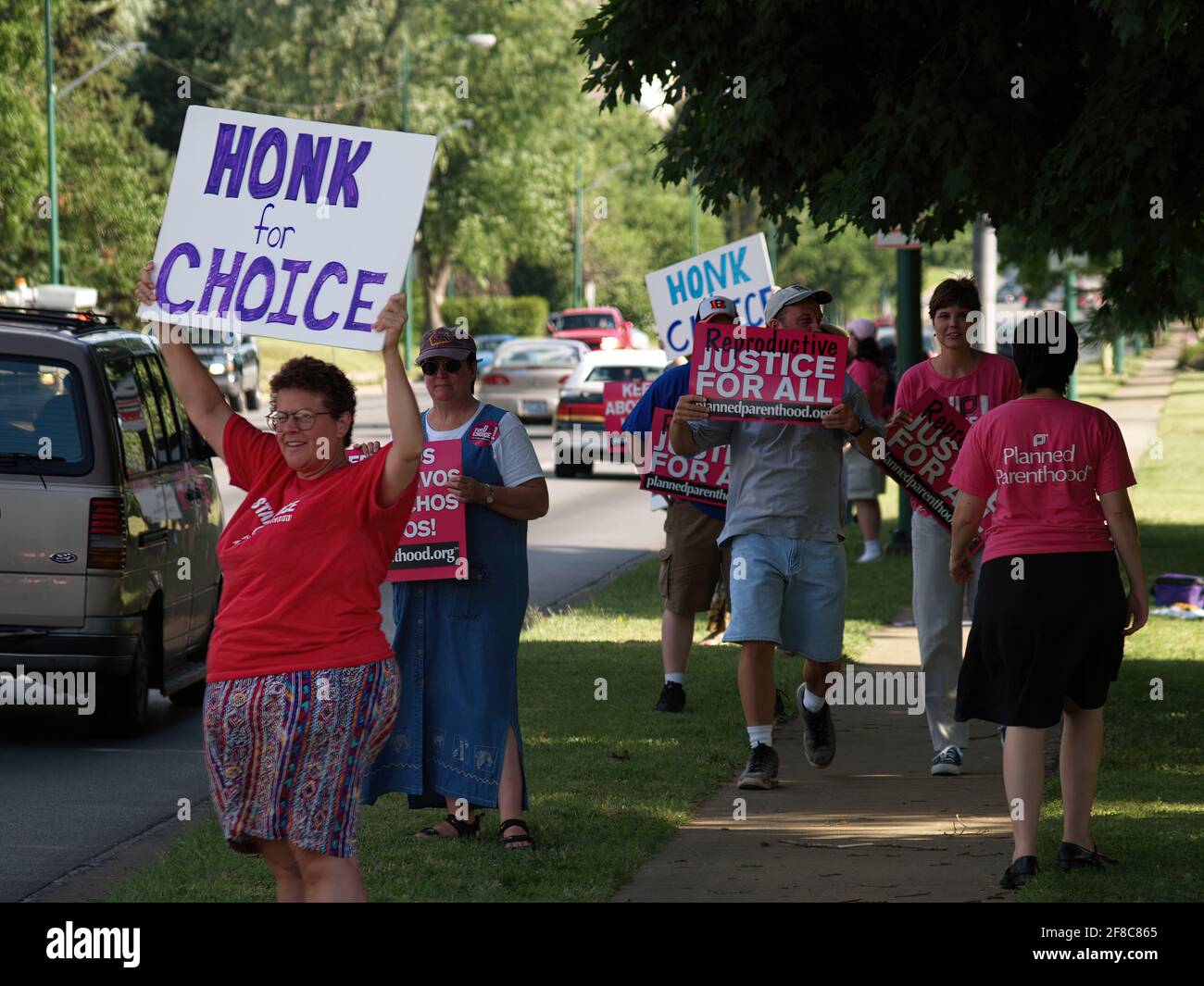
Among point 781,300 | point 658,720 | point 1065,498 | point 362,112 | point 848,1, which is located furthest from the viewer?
point 362,112

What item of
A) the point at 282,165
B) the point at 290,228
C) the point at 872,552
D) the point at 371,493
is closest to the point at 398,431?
the point at 371,493

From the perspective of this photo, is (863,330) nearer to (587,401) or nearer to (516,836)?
(587,401)

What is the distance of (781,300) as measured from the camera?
821 cm

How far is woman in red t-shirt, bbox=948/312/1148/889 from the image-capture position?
6.29 metres

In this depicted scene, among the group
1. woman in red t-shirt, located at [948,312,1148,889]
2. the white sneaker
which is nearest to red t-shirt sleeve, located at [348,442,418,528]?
woman in red t-shirt, located at [948,312,1148,889]

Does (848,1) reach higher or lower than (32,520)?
higher

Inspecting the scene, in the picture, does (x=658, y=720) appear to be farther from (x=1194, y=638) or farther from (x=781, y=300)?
(x=1194, y=638)

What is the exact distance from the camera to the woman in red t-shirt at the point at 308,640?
4.80 meters

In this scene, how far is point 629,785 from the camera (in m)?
8.24

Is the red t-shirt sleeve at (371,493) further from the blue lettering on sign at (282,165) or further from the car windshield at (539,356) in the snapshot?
the car windshield at (539,356)

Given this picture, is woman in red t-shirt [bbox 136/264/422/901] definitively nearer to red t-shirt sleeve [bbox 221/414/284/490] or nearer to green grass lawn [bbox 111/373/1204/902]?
red t-shirt sleeve [bbox 221/414/284/490]

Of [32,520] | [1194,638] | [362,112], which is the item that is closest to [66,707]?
[32,520]

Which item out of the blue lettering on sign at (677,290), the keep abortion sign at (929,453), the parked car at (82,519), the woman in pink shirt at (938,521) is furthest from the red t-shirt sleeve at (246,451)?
the blue lettering on sign at (677,290)

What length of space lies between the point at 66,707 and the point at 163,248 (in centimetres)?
485
